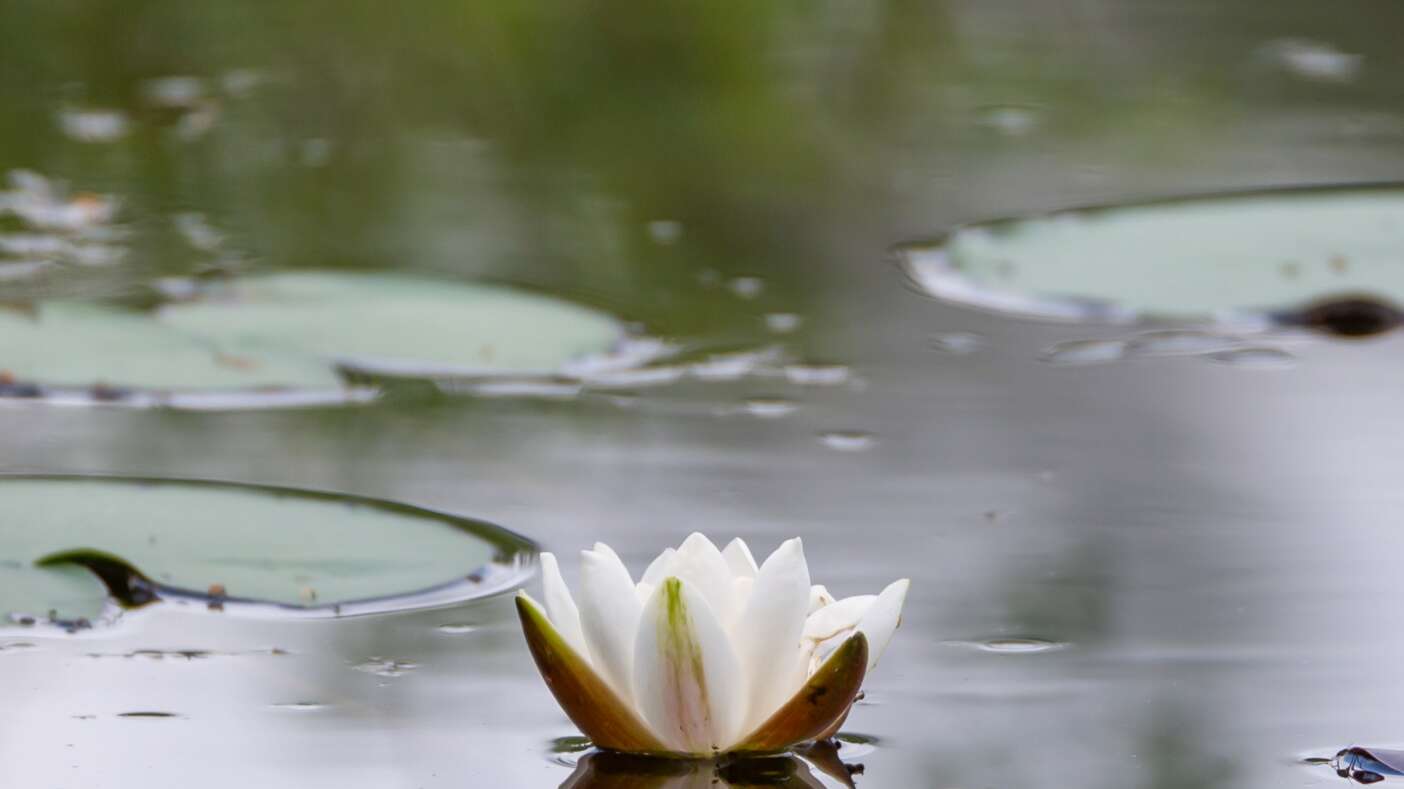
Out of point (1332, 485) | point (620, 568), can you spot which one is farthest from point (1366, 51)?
point (620, 568)

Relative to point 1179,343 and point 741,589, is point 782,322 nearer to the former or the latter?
point 1179,343

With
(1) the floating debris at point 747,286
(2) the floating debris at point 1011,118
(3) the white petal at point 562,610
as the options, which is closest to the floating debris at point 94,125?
(1) the floating debris at point 747,286

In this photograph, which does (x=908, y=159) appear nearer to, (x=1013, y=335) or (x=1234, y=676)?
(x=1013, y=335)

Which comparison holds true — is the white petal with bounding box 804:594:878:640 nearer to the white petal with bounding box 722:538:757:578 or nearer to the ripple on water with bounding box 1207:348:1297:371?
the white petal with bounding box 722:538:757:578

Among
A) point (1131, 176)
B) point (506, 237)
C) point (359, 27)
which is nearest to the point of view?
point (506, 237)

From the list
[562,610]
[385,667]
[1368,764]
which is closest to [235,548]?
[385,667]

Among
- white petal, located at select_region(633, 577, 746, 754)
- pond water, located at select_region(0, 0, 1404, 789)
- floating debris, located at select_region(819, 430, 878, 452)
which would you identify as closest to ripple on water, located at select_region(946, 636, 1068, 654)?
pond water, located at select_region(0, 0, 1404, 789)
